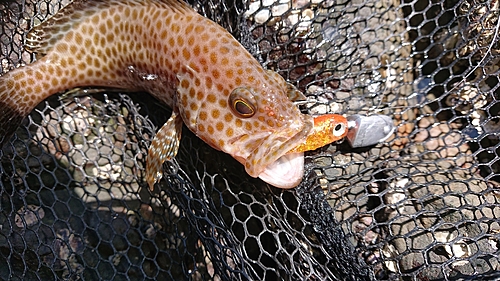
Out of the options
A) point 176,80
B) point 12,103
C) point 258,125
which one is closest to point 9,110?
point 12,103

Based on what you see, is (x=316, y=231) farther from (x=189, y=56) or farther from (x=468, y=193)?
(x=189, y=56)

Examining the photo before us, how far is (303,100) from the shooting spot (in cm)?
361

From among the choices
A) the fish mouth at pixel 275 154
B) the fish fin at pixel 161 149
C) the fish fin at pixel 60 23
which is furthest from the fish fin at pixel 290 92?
A: the fish fin at pixel 60 23

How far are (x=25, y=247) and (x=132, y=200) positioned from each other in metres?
1.08

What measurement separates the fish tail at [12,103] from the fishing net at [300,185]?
307mm

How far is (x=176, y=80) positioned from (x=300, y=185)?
4.57 ft

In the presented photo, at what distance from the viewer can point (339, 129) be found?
3572 millimetres

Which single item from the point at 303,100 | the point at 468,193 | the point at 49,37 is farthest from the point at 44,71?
the point at 468,193

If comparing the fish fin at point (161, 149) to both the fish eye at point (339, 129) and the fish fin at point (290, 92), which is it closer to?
the fish fin at point (290, 92)

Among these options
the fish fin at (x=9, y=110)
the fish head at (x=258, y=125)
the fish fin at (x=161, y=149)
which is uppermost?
the fish head at (x=258, y=125)

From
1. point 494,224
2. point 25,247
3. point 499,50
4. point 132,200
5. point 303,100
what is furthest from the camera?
point 132,200

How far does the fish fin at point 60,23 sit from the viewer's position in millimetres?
3873

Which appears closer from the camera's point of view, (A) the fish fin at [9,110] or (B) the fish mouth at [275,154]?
(B) the fish mouth at [275,154]

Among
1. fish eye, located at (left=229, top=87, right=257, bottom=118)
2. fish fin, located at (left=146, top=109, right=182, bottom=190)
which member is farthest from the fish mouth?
fish fin, located at (left=146, top=109, right=182, bottom=190)
